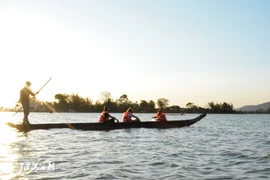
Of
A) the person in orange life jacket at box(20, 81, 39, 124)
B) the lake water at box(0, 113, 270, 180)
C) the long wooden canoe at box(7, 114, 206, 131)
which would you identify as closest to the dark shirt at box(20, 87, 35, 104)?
the person in orange life jacket at box(20, 81, 39, 124)

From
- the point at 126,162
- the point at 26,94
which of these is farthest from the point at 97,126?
the point at 126,162

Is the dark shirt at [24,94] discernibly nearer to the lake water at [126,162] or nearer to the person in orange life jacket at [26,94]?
the person in orange life jacket at [26,94]

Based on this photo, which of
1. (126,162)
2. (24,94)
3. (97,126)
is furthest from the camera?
(97,126)

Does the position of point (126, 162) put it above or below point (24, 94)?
below

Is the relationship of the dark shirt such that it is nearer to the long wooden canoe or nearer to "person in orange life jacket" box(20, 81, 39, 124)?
"person in orange life jacket" box(20, 81, 39, 124)

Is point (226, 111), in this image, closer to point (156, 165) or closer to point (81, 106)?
point (81, 106)

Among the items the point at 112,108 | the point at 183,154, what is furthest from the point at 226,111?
the point at 183,154

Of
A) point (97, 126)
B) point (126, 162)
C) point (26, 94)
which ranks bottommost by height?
point (126, 162)

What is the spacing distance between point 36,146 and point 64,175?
5714 millimetres

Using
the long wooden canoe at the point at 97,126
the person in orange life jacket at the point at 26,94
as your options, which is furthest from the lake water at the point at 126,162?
the long wooden canoe at the point at 97,126

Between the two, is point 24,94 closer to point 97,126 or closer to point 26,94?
point 26,94

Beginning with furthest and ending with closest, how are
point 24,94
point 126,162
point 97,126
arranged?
1. point 97,126
2. point 24,94
3. point 126,162

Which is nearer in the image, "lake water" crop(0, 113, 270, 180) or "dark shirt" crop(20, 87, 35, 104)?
"lake water" crop(0, 113, 270, 180)

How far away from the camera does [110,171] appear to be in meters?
9.09
